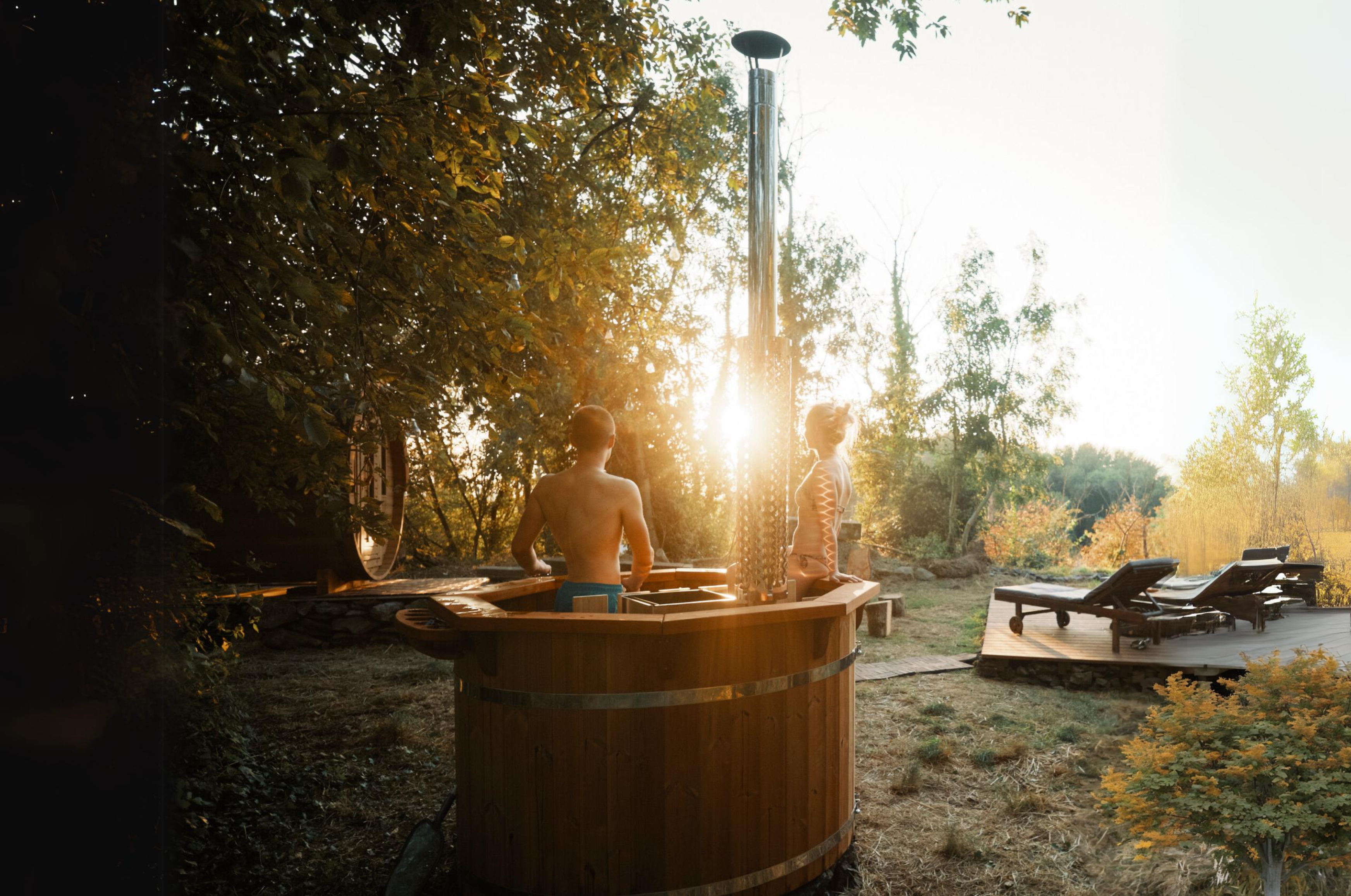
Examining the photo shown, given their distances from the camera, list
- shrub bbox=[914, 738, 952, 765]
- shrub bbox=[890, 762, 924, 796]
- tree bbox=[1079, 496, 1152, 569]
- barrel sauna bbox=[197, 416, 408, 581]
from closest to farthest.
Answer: shrub bbox=[890, 762, 924, 796] < shrub bbox=[914, 738, 952, 765] < barrel sauna bbox=[197, 416, 408, 581] < tree bbox=[1079, 496, 1152, 569]

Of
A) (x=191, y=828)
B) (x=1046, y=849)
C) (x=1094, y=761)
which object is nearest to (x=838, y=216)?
(x=1094, y=761)

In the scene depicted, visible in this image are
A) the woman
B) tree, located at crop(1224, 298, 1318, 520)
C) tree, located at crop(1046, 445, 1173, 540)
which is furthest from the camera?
tree, located at crop(1046, 445, 1173, 540)

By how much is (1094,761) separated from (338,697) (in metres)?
5.34

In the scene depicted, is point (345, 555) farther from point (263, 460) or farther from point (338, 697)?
point (263, 460)

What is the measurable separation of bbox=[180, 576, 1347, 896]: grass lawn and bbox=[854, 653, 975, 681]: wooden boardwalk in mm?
196

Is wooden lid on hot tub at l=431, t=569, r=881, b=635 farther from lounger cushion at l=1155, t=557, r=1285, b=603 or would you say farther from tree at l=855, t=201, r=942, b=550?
tree at l=855, t=201, r=942, b=550

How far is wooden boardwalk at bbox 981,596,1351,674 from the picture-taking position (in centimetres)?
644

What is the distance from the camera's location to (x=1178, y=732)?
123 inches

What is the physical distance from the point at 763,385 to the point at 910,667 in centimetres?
477

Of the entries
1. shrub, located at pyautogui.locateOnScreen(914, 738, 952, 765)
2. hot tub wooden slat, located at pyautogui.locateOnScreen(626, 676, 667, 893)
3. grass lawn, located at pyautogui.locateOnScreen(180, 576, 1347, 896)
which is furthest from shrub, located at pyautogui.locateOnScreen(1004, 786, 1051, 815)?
hot tub wooden slat, located at pyautogui.locateOnScreen(626, 676, 667, 893)

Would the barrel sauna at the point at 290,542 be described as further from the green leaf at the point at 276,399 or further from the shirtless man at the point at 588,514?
the green leaf at the point at 276,399

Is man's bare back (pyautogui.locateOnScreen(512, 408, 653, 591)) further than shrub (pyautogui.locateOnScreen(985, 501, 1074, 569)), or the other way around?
shrub (pyautogui.locateOnScreen(985, 501, 1074, 569))

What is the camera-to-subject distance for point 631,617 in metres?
2.66

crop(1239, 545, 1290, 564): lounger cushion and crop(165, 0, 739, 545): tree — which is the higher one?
crop(165, 0, 739, 545): tree
